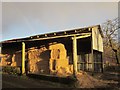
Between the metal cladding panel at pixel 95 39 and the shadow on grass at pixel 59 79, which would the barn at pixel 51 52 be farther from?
the shadow on grass at pixel 59 79

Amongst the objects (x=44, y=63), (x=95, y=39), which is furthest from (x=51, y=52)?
(x=95, y=39)

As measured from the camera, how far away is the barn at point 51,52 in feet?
72.8

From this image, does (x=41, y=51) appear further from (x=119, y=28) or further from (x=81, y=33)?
(x=119, y=28)

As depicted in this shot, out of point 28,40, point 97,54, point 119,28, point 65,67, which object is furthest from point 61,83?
point 119,28

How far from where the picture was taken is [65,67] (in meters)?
22.8

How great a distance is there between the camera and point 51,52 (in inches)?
908

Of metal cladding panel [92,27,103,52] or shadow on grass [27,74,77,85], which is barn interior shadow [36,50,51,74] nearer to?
shadow on grass [27,74,77,85]

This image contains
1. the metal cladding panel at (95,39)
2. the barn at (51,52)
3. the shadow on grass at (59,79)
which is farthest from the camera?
the metal cladding panel at (95,39)

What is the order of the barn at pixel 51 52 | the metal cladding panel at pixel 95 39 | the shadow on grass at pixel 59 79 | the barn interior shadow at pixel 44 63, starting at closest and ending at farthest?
the shadow on grass at pixel 59 79 → the barn at pixel 51 52 → the barn interior shadow at pixel 44 63 → the metal cladding panel at pixel 95 39

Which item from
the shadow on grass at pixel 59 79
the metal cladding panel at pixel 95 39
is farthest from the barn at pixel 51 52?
the shadow on grass at pixel 59 79

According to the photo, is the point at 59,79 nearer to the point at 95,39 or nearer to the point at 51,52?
the point at 51,52

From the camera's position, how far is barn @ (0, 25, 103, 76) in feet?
72.8

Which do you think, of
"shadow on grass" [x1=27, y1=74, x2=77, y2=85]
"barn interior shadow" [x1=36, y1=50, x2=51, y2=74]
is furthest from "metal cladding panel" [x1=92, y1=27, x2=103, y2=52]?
"shadow on grass" [x1=27, y1=74, x2=77, y2=85]

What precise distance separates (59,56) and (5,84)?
7479mm
